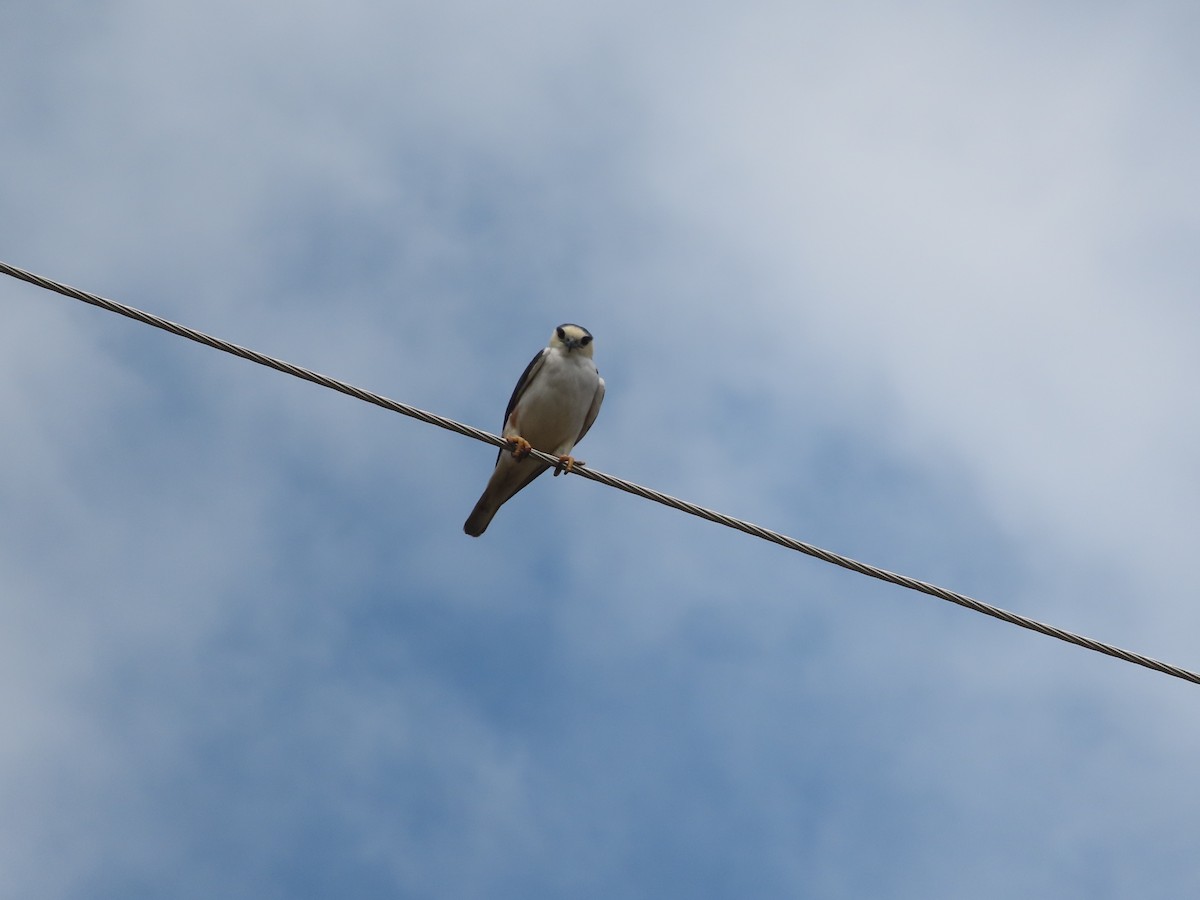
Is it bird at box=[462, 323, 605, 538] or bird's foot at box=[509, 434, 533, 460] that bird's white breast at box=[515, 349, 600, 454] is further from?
bird's foot at box=[509, 434, 533, 460]

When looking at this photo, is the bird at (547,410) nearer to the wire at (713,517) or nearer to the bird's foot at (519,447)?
the bird's foot at (519,447)

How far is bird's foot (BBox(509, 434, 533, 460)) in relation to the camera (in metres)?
7.86

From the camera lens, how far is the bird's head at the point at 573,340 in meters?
10.8

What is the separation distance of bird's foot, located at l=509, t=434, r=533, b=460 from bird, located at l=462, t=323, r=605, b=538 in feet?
0.67

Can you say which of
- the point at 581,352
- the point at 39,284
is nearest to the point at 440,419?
the point at 39,284

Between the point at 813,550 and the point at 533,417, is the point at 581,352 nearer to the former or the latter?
the point at 533,417

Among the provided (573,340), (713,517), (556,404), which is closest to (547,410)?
(556,404)

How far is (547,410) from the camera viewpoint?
10438 mm

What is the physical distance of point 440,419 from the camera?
6344 mm

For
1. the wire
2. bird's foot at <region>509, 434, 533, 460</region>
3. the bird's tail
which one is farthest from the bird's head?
the wire

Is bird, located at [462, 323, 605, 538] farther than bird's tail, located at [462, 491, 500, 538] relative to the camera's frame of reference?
No

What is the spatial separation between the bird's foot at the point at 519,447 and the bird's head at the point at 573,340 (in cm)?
92

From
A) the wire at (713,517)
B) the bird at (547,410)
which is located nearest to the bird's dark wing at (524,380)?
the bird at (547,410)

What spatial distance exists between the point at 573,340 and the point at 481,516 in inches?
66.4
